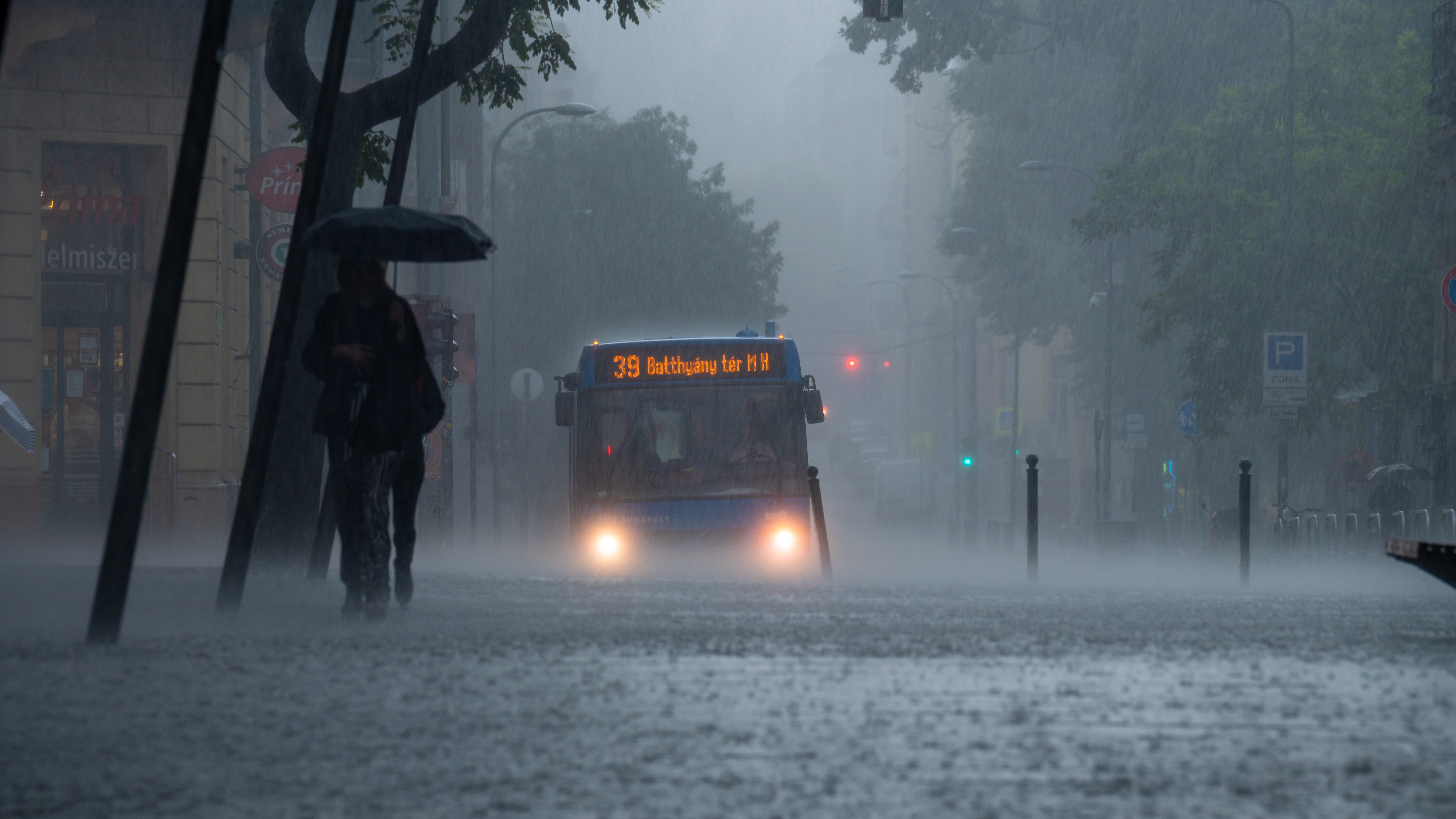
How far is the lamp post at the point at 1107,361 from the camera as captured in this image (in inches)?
1639

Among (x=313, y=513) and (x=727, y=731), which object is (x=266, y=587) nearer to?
(x=313, y=513)

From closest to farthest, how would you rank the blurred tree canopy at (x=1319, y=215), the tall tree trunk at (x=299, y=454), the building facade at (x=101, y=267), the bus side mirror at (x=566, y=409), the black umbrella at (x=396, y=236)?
the black umbrella at (x=396, y=236) → the tall tree trunk at (x=299, y=454) → the bus side mirror at (x=566, y=409) → the building facade at (x=101, y=267) → the blurred tree canopy at (x=1319, y=215)

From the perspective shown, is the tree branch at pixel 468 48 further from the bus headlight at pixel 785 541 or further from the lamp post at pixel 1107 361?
Answer: the lamp post at pixel 1107 361

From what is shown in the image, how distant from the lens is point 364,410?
7.94 metres

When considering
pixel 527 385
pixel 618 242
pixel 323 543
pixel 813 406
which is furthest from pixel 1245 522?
pixel 618 242

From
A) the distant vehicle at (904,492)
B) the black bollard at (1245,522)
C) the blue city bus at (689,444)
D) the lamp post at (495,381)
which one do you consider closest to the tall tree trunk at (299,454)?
the blue city bus at (689,444)

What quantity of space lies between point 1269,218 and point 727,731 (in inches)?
1112

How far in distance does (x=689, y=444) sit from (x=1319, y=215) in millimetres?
17142

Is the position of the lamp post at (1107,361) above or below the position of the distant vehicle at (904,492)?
above

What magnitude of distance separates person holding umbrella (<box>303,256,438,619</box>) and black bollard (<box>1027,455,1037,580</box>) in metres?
10.4

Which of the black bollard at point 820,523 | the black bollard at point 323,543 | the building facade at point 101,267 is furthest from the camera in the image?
the building facade at point 101,267

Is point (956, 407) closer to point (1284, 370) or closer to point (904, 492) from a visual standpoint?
point (904, 492)

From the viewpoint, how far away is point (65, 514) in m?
24.3

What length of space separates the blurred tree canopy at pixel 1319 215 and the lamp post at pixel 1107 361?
7.99m
